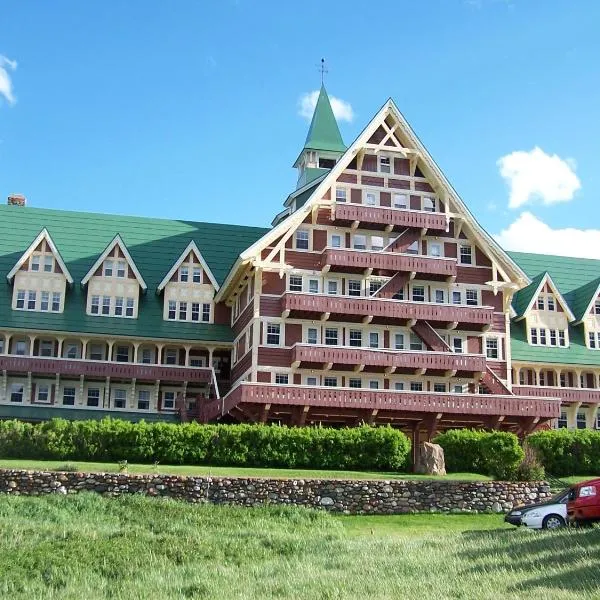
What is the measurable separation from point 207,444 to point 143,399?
1664cm

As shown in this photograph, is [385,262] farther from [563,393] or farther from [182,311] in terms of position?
[563,393]

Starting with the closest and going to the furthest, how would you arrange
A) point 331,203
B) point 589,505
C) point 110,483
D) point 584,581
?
point 584,581 < point 589,505 < point 110,483 < point 331,203

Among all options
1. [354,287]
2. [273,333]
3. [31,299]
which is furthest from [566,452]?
[31,299]

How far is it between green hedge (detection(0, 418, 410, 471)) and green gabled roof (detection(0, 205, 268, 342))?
15027mm

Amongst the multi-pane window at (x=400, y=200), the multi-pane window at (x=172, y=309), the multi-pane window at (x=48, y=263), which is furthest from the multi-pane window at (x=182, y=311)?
the multi-pane window at (x=400, y=200)

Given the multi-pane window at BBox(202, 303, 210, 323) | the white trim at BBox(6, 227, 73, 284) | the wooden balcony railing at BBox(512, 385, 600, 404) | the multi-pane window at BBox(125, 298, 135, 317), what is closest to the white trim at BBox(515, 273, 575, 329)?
Result: the wooden balcony railing at BBox(512, 385, 600, 404)

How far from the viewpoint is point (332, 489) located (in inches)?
1566

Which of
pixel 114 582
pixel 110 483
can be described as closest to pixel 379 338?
pixel 110 483

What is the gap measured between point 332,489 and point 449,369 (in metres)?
18.8

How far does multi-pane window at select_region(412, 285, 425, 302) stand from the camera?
60125 millimetres

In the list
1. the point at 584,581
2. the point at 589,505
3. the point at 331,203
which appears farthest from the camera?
the point at 331,203

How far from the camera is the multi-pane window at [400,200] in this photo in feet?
198

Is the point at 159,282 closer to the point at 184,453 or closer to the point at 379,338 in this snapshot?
the point at 379,338

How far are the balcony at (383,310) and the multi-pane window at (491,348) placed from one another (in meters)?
1.81
